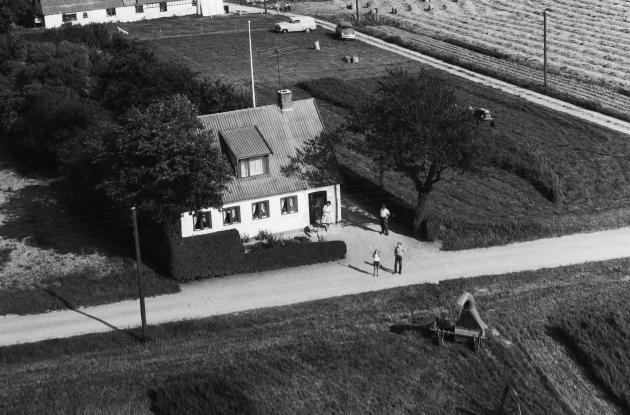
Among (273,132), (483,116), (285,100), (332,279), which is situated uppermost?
(285,100)

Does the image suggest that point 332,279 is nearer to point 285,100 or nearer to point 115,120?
point 285,100

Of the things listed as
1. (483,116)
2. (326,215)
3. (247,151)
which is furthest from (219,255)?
(483,116)

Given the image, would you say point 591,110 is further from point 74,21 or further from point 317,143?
point 74,21

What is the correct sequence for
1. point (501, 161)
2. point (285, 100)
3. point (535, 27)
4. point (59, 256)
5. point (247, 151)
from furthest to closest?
point (535, 27) → point (501, 161) → point (285, 100) → point (247, 151) → point (59, 256)

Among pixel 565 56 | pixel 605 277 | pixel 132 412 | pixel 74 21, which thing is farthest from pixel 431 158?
pixel 74 21

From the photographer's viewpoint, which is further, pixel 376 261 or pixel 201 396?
pixel 376 261
